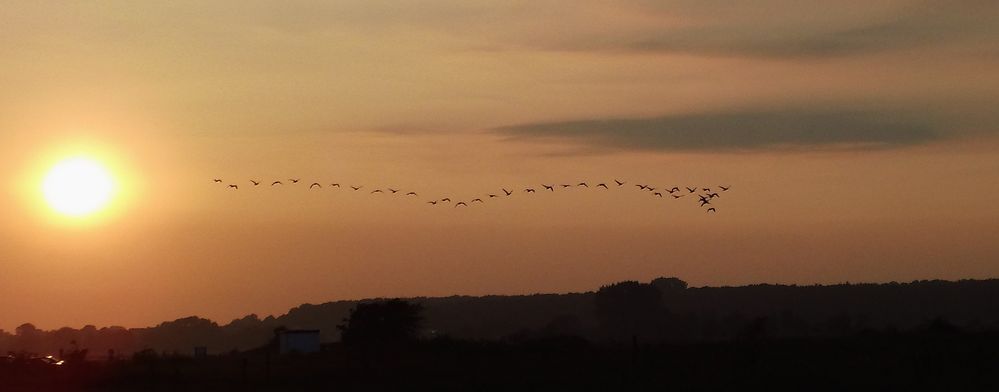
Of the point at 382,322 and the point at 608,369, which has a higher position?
the point at 382,322

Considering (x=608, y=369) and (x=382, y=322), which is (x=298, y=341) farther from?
(x=608, y=369)

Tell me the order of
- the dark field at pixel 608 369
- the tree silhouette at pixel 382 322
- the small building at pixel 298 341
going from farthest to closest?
the small building at pixel 298 341 < the tree silhouette at pixel 382 322 < the dark field at pixel 608 369

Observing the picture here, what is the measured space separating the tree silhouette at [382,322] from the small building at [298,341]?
179cm

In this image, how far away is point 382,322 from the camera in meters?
88.2

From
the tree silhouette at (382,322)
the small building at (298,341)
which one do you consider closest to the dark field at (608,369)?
the tree silhouette at (382,322)

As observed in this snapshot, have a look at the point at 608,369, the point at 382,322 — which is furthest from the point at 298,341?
the point at 608,369

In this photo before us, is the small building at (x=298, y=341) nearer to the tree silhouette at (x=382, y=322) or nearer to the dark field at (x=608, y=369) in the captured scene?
the tree silhouette at (x=382, y=322)

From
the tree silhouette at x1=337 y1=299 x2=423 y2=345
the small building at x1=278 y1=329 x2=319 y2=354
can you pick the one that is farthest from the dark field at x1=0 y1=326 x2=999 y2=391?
the small building at x1=278 y1=329 x2=319 y2=354

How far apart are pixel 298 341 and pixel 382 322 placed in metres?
5.66

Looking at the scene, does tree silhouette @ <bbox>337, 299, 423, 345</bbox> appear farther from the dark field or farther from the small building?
the dark field

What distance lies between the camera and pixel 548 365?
5816 cm

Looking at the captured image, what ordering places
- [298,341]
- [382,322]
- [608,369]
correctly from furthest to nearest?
[298,341] → [382,322] → [608,369]

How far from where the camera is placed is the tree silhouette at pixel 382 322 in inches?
3412

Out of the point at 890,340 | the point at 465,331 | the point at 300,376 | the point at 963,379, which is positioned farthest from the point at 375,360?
the point at 465,331
